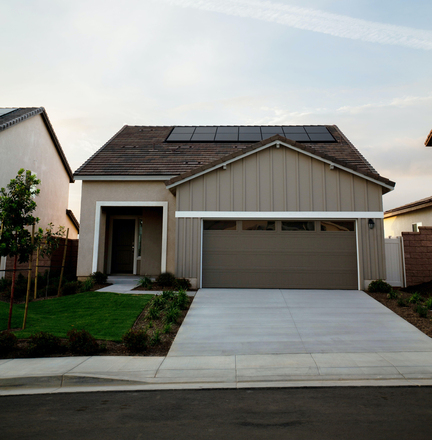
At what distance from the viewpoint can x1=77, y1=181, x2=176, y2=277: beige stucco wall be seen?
13969mm

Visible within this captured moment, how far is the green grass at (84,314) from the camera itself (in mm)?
7898

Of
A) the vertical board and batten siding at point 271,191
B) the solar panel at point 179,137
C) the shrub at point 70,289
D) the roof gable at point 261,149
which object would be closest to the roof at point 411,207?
the roof gable at point 261,149

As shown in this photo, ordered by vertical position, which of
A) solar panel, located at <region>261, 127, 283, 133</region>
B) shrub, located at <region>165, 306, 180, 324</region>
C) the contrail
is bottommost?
shrub, located at <region>165, 306, 180, 324</region>

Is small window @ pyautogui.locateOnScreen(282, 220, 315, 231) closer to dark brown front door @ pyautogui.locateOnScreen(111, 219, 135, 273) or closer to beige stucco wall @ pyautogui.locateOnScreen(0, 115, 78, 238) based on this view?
dark brown front door @ pyautogui.locateOnScreen(111, 219, 135, 273)

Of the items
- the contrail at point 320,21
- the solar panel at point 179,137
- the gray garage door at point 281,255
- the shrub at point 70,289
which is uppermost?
the contrail at point 320,21

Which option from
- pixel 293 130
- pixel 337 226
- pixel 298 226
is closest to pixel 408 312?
pixel 337 226

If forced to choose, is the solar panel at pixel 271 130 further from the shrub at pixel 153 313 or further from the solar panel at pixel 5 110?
the solar panel at pixel 5 110

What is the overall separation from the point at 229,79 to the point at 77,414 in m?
14.6

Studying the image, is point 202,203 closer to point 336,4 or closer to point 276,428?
point 336,4

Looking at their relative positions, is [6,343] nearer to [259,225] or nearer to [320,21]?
[259,225]

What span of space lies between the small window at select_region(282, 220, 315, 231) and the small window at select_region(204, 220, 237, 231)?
5.72 feet

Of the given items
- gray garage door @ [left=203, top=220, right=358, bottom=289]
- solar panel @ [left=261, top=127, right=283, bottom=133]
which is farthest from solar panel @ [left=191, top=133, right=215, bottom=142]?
gray garage door @ [left=203, top=220, right=358, bottom=289]

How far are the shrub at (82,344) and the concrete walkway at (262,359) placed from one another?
241 mm

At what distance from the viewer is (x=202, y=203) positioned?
41.2 ft
